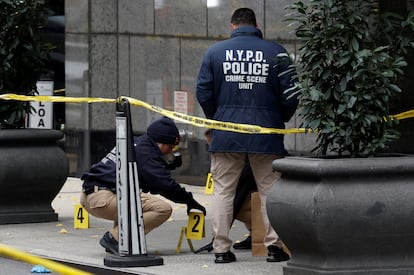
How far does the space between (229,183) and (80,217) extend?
278cm

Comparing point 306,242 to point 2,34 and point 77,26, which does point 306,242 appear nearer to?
point 2,34

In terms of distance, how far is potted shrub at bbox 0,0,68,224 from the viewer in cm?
1244

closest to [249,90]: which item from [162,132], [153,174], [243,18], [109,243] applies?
[243,18]

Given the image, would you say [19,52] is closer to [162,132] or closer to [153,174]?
[162,132]

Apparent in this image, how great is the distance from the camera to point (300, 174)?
27.2 feet

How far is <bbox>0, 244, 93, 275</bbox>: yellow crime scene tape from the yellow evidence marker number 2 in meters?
1.16

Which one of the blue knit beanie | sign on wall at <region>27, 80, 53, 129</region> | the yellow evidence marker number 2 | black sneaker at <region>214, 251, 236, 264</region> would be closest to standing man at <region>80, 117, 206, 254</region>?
the blue knit beanie

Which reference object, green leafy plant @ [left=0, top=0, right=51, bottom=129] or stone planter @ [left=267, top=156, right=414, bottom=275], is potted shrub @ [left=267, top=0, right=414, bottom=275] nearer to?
stone planter @ [left=267, top=156, right=414, bottom=275]

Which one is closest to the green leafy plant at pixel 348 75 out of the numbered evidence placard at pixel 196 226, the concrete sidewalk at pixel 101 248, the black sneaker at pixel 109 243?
the concrete sidewalk at pixel 101 248

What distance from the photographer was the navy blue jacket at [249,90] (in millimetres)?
9547

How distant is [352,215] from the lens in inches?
316

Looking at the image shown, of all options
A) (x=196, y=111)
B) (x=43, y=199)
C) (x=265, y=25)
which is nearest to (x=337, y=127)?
(x=43, y=199)

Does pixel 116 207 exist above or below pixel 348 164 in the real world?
below

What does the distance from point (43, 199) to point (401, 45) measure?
532 centimetres
